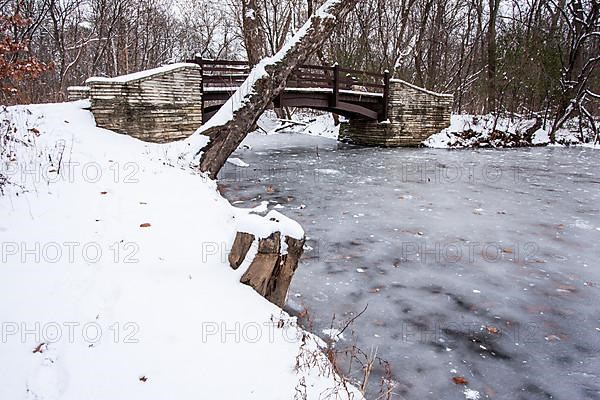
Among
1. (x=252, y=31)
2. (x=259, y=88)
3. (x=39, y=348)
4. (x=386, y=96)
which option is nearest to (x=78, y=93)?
(x=259, y=88)

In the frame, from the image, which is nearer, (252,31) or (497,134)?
(252,31)

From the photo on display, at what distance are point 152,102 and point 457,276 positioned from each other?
24.5 feet

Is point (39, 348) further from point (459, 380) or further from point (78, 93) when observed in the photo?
point (78, 93)

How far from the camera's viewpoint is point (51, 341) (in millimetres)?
2205

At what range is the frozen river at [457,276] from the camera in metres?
2.79

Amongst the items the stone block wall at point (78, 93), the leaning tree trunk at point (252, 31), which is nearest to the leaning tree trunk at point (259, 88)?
the stone block wall at point (78, 93)

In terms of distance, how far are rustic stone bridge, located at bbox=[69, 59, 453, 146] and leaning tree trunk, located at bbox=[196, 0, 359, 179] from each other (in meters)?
1.32

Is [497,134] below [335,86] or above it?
below

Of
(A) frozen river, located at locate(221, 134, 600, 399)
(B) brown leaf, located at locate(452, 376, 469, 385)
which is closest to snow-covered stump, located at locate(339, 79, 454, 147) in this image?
(A) frozen river, located at locate(221, 134, 600, 399)

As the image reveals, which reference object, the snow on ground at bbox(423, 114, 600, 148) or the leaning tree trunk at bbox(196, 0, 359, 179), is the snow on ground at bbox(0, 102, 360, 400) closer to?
the leaning tree trunk at bbox(196, 0, 359, 179)

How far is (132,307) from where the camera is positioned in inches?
101

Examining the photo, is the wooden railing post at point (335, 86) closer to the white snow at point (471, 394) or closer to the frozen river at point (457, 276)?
the frozen river at point (457, 276)

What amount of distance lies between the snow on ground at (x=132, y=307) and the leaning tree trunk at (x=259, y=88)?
317cm

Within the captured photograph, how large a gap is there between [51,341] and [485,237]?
4.78 m
